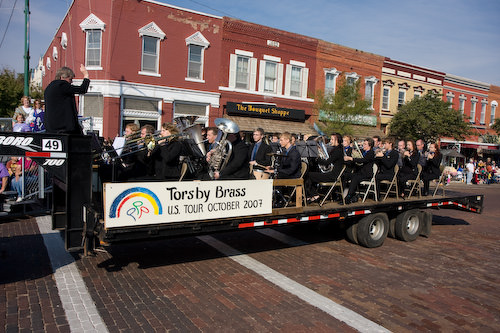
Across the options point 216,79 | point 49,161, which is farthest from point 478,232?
point 216,79

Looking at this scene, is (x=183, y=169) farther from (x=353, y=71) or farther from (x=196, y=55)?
(x=353, y=71)

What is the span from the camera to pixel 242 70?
78.3ft

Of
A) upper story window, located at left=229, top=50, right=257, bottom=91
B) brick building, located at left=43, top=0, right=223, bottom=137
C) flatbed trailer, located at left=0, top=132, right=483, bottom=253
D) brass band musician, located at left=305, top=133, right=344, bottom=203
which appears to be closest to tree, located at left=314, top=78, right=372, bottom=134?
upper story window, located at left=229, top=50, right=257, bottom=91

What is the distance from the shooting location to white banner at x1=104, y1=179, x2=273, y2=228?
4832mm

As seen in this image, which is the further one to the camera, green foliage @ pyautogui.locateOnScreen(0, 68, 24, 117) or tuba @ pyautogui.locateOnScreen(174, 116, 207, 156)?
green foliage @ pyautogui.locateOnScreen(0, 68, 24, 117)

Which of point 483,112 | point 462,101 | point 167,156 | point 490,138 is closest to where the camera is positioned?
point 167,156

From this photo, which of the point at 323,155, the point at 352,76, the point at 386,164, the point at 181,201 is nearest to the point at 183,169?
the point at 181,201

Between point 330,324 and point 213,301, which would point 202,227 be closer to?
point 213,301

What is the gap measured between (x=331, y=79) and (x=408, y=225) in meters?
20.1

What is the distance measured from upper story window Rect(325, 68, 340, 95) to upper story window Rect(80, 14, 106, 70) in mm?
15024

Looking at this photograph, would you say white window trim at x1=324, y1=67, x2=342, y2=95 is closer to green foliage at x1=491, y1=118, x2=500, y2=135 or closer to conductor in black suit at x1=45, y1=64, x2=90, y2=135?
green foliage at x1=491, y1=118, x2=500, y2=135

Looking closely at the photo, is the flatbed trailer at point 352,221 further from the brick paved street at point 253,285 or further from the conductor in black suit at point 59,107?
the conductor in black suit at point 59,107

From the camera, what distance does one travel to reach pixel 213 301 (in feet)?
17.0

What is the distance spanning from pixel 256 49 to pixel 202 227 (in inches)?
797
